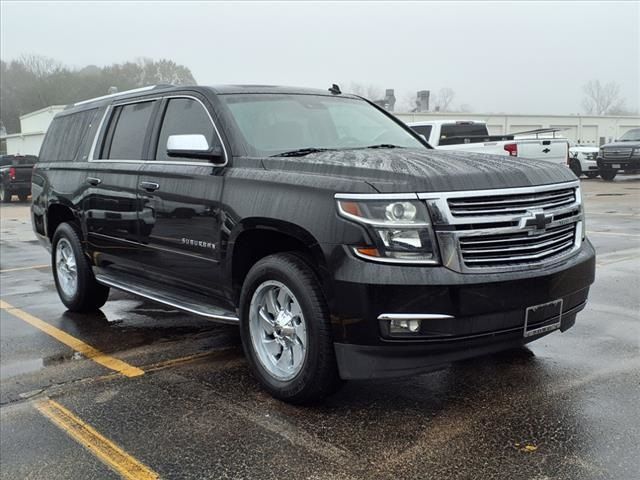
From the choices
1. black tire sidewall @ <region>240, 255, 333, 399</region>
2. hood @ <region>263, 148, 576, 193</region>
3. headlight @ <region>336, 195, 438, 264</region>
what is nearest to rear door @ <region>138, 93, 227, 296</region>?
black tire sidewall @ <region>240, 255, 333, 399</region>

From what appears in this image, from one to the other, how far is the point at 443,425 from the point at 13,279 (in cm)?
692

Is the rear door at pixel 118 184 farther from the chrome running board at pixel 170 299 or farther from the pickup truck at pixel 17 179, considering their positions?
the pickup truck at pixel 17 179

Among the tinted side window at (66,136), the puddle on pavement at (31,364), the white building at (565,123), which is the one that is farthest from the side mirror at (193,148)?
the white building at (565,123)

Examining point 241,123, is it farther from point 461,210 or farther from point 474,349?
point 474,349

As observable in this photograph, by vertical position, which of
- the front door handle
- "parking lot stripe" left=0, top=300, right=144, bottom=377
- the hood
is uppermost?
the hood

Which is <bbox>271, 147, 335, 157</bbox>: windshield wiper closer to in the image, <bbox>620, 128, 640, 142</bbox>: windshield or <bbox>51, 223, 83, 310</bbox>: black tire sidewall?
<bbox>51, 223, 83, 310</bbox>: black tire sidewall

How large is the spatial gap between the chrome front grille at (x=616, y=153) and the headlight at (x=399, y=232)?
78.5ft

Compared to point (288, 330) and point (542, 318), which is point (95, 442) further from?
point (542, 318)

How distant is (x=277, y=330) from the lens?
3770mm

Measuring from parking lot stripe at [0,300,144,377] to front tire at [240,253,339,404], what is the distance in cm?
112

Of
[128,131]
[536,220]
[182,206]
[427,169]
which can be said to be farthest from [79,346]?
[536,220]

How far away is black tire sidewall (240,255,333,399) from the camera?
3.38m

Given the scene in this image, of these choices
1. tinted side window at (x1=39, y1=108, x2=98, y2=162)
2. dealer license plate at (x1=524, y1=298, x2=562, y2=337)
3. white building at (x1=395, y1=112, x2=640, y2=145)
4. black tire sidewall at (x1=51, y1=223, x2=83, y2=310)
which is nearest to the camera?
dealer license plate at (x1=524, y1=298, x2=562, y2=337)

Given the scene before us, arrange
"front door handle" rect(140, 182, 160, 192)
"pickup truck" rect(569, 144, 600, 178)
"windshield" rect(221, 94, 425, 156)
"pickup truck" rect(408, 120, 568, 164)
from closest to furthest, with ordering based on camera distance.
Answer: "windshield" rect(221, 94, 425, 156), "front door handle" rect(140, 182, 160, 192), "pickup truck" rect(408, 120, 568, 164), "pickup truck" rect(569, 144, 600, 178)
